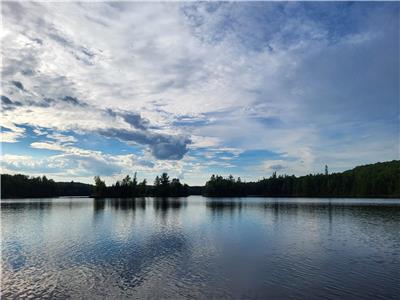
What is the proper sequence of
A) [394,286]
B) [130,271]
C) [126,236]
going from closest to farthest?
[394,286], [130,271], [126,236]

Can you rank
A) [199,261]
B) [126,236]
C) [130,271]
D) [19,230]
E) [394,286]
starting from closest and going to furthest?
[394,286]
[130,271]
[199,261]
[126,236]
[19,230]

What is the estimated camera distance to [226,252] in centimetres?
3550

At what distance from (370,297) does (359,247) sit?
1725cm

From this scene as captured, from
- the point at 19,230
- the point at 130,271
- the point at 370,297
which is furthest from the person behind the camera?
the point at 19,230

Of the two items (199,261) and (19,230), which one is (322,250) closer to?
(199,261)

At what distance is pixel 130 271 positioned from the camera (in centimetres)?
2833

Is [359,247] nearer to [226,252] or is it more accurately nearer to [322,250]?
[322,250]

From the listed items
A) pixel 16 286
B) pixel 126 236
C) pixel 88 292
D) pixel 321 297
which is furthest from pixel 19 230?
pixel 321 297

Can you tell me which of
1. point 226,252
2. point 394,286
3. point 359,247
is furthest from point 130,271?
point 359,247

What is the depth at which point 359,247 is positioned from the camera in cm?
3769

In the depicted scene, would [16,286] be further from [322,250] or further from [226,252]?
[322,250]

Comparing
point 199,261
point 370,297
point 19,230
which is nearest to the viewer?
point 370,297

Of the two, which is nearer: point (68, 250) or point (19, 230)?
point (68, 250)

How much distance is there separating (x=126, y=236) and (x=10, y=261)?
17.1 metres
